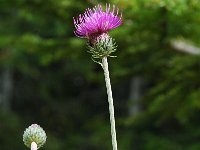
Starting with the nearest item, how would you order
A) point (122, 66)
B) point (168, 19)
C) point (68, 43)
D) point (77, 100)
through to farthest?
point (168, 19)
point (68, 43)
point (122, 66)
point (77, 100)

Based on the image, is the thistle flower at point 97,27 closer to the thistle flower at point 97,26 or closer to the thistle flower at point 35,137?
the thistle flower at point 97,26

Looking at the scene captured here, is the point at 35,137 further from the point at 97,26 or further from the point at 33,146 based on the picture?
the point at 97,26

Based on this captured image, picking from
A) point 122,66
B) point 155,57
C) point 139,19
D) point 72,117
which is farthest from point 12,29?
point 139,19

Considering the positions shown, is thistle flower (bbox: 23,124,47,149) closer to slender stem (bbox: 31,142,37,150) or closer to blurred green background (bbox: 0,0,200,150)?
slender stem (bbox: 31,142,37,150)

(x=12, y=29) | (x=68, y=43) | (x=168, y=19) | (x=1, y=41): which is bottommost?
(x=168, y=19)

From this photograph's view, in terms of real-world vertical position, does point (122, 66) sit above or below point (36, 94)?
below

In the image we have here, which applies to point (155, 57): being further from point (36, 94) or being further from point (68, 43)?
point (36, 94)

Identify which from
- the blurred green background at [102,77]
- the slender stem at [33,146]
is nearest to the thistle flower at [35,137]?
the slender stem at [33,146]

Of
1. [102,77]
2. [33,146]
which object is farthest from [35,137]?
[102,77]
